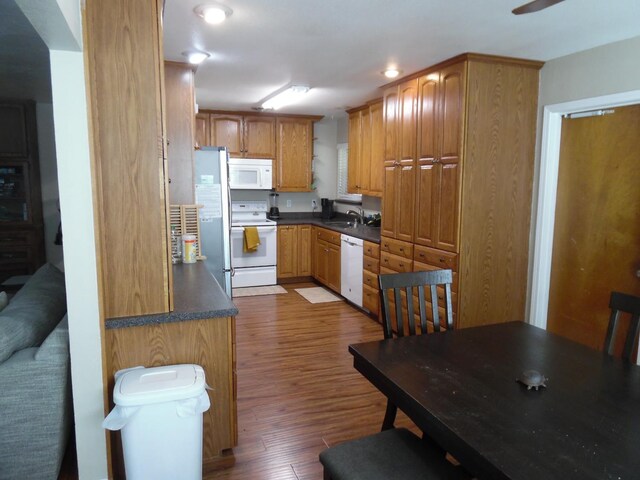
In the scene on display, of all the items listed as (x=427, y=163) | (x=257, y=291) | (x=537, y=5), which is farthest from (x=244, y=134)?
(x=537, y=5)

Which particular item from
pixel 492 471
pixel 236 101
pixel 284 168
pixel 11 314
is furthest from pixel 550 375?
pixel 284 168

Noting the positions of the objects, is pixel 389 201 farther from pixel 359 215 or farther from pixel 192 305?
pixel 192 305

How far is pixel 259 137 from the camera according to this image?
19.6 feet

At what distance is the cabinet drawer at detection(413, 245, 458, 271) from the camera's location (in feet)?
10.9

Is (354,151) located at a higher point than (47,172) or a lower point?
higher

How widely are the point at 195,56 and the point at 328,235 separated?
9.63 ft

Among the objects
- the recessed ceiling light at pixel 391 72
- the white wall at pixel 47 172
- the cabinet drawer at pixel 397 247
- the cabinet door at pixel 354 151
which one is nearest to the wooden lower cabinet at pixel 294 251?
the cabinet door at pixel 354 151

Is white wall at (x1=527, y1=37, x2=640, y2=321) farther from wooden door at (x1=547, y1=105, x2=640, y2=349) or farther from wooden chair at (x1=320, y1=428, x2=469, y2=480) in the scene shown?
wooden chair at (x1=320, y1=428, x2=469, y2=480)

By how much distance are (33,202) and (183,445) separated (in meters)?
4.09

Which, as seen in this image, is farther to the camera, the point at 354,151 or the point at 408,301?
the point at 354,151

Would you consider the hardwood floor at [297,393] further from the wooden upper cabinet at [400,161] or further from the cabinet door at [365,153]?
the cabinet door at [365,153]

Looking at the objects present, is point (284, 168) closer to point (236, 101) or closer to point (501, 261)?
point (236, 101)

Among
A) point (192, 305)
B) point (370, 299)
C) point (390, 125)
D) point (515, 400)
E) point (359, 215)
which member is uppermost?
point (390, 125)

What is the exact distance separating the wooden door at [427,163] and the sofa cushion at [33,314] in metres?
2.66
